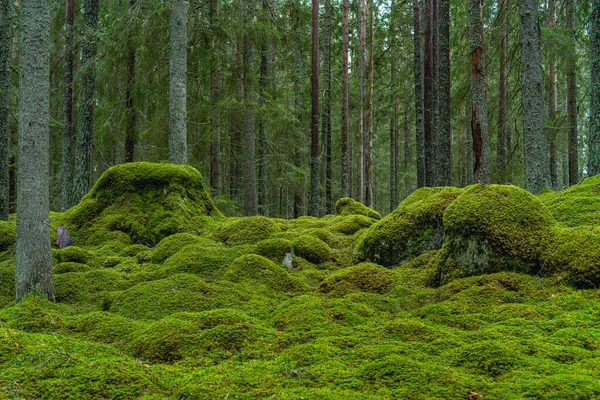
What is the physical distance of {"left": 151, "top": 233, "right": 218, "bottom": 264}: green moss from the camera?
687 cm

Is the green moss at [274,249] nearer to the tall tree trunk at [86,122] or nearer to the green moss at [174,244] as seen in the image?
the green moss at [174,244]

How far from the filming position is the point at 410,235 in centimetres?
665

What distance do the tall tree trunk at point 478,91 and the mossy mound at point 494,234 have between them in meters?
3.93

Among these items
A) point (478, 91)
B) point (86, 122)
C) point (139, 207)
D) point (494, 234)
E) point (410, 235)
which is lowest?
point (410, 235)

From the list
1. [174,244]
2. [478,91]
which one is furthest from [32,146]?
[478,91]

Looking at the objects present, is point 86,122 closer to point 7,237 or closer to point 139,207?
point 139,207

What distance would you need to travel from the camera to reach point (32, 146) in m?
4.68

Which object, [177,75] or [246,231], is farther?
[177,75]

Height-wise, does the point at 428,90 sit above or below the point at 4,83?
above

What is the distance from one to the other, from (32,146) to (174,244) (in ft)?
9.49

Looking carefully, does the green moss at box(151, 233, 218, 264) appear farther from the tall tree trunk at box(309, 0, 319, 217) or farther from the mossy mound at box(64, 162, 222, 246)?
the tall tree trunk at box(309, 0, 319, 217)

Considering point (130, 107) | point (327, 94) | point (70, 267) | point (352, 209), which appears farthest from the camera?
point (327, 94)

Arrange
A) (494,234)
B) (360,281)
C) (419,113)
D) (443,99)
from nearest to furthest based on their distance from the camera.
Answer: (494,234)
(360,281)
(443,99)
(419,113)

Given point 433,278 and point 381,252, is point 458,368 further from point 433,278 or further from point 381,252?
point 381,252
